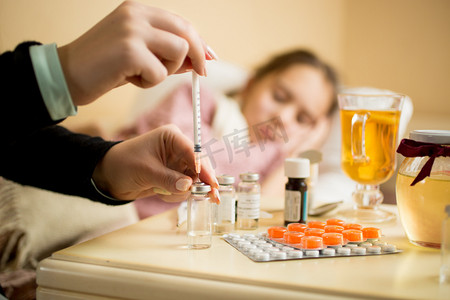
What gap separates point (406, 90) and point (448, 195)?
1825 mm

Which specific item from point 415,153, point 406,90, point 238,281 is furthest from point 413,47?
point 238,281

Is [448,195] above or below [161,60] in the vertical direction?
below

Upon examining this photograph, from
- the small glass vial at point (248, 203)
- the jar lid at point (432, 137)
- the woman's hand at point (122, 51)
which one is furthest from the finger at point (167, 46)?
the jar lid at point (432, 137)

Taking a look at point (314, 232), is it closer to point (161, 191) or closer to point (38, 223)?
point (161, 191)

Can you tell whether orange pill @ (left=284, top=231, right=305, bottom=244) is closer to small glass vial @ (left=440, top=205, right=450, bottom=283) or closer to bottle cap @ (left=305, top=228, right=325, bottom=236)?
bottle cap @ (left=305, top=228, right=325, bottom=236)

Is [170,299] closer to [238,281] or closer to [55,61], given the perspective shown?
[238,281]

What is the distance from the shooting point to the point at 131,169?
858mm

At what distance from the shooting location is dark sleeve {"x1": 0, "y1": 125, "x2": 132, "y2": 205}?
0.89 metres

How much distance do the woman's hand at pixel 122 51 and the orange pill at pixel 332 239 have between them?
1.18 feet

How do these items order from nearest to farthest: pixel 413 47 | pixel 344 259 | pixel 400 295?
1. pixel 400 295
2. pixel 344 259
3. pixel 413 47

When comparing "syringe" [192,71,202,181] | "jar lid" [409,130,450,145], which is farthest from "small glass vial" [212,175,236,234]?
"jar lid" [409,130,450,145]

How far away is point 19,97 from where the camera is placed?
1.94 feet

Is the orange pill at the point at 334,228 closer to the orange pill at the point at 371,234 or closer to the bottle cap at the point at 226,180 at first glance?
the orange pill at the point at 371,234

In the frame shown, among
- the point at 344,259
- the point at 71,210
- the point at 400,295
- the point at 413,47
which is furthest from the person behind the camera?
the point at 413,47
